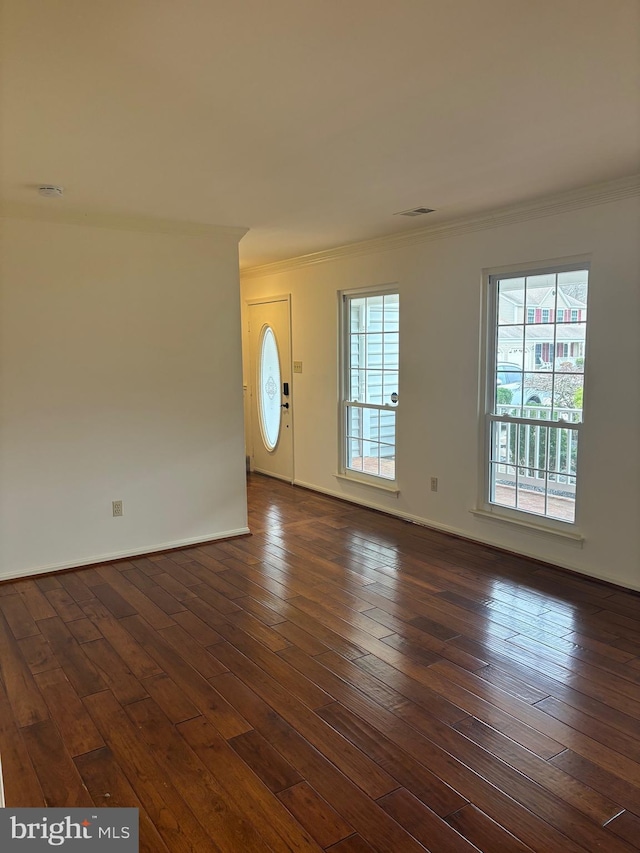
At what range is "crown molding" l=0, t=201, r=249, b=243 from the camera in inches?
152

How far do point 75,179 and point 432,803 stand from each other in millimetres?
3389

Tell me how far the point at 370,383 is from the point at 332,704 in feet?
11.7

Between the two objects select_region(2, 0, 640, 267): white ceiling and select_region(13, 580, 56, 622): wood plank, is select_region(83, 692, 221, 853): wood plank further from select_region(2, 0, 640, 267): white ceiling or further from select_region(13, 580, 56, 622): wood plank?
select_region(2, 0, 640, 267): white ceiling

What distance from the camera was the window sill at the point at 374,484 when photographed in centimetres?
551

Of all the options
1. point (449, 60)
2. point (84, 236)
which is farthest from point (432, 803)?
point (84, 236)

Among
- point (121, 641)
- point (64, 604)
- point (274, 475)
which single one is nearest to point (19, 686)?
point (121, 641)

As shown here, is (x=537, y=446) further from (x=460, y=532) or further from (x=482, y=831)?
(x=482, y=831)

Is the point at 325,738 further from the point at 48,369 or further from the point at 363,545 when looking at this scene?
the point at 48,369

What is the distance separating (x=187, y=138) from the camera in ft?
8.89

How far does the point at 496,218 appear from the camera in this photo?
14.2 feet

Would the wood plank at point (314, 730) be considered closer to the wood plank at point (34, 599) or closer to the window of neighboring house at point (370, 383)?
the wood plank at point (34, 599)

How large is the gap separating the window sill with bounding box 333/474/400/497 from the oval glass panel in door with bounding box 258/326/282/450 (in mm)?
1315

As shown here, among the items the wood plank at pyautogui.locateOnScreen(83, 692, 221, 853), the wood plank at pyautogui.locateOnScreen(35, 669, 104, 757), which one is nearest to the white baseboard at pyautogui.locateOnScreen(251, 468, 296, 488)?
the wood plank at pyautogui.locateOnScreen(35, 669, 104, 757)

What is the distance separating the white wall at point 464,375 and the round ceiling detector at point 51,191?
2738 mm
